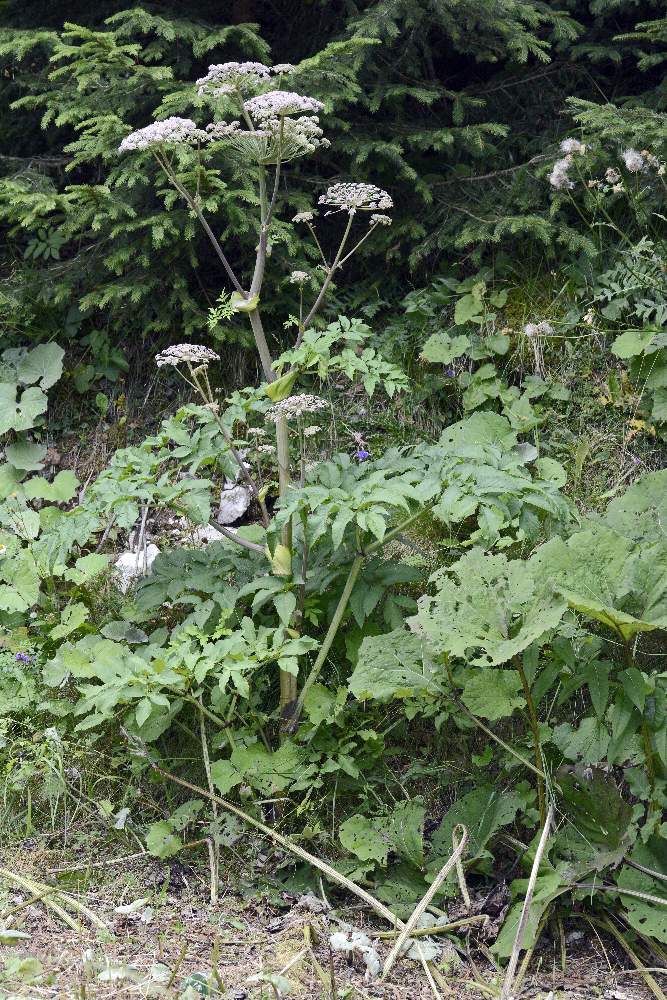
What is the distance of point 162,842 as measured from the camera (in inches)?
115

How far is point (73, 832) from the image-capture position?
3125mm

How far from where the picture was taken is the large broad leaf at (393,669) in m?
2.65

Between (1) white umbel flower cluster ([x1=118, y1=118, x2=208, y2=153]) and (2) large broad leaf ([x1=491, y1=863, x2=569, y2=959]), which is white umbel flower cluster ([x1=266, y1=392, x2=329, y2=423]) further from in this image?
(2) large broad leaf ([x1=491, y1=863, x2=569, y2=959])

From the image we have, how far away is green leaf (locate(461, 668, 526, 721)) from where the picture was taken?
2.60 meters

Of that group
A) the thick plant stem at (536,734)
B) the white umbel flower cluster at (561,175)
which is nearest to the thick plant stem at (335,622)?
the thick plant stem at (536,734)

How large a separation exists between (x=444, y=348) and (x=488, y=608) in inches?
82.3

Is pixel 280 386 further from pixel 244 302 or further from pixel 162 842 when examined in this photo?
pixel 162 842

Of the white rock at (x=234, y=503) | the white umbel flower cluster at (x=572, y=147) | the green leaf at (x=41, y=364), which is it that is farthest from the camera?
the green leaf at (x=41, y=364)

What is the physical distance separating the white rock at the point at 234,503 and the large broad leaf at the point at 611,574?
Answer: 2026mm

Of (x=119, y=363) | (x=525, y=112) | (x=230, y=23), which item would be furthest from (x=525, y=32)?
(x=119, y=363)

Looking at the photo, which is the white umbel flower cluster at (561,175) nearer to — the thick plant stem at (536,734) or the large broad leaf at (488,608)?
the large broad leaf at (488,608)

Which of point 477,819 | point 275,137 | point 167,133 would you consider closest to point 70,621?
point 477,819

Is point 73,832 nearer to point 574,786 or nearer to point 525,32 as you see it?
point 574,786

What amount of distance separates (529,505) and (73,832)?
184 centimetres
